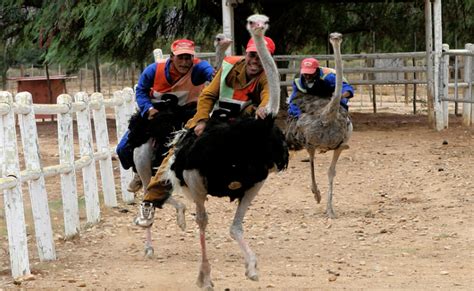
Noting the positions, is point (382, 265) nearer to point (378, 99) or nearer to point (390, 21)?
point (390, 21)

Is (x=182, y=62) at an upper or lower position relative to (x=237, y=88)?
upper

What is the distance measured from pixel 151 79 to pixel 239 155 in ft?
6.99

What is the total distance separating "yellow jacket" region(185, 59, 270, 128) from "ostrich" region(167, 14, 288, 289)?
146mm

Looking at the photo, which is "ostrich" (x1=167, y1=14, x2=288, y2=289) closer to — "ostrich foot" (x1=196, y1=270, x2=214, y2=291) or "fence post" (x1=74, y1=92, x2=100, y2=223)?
"ostrich foot" (x1=196, y1=270, x2=214, y2=291)

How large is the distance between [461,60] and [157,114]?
13.6 meters

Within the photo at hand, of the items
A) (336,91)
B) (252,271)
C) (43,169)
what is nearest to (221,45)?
(43,169)

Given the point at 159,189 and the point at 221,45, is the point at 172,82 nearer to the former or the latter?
the point at 221,45

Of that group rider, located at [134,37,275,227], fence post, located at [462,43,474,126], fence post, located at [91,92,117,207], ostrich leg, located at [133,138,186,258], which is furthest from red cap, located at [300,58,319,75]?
fence post, located at [462,43,474,126]

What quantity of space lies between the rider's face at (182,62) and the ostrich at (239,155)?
4.19 feet

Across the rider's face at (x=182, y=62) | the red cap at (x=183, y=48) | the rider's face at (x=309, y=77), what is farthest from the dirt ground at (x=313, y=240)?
the red cap at (x=183, y=48)

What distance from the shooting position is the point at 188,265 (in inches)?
306

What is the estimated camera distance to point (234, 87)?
6.78 m

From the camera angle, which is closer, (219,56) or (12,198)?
(12,198)

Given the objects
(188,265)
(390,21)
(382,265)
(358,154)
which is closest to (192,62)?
(188,265)
